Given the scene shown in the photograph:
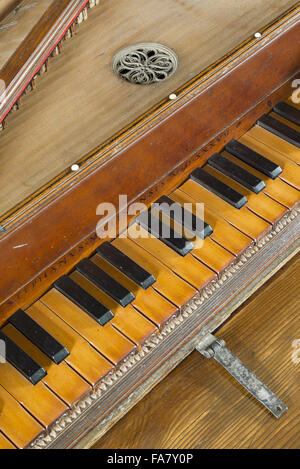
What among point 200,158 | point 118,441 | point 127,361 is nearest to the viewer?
point 127,361

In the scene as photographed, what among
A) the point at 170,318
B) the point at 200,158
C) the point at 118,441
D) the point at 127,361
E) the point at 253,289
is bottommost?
the point at 118,441

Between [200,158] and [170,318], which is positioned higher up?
[200,158]

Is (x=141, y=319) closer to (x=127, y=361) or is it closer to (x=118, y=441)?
(x=127, y=361)

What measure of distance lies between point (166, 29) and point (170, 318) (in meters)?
1.41

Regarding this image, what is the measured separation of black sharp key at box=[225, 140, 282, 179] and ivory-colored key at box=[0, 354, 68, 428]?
5.16 feet

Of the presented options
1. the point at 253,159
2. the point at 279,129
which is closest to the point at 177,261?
the point at 253,159

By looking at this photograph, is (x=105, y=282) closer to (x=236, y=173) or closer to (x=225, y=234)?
(x=225, y=234)

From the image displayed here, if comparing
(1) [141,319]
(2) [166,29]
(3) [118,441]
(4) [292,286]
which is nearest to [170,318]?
(1) [141,319]

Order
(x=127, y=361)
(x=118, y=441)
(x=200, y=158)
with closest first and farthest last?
(x=127, y=361), (x=118, y=441), (x=200, y=158)

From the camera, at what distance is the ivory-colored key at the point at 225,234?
11.9 ft

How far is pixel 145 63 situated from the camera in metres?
3.53

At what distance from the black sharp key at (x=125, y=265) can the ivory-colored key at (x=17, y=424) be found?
30.0 inches

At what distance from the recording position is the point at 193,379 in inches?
146

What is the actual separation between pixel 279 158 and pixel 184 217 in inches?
27.0
